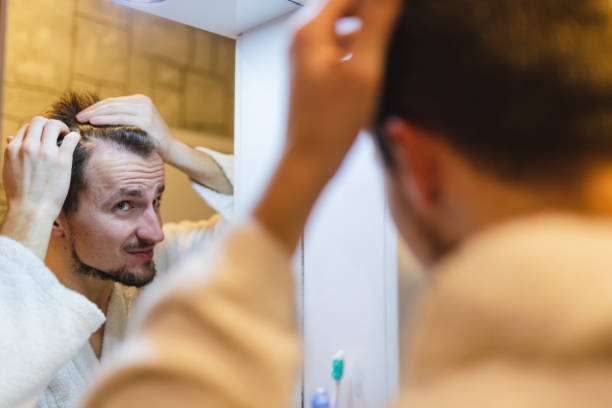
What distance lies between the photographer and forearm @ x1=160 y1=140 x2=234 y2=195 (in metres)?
1.12

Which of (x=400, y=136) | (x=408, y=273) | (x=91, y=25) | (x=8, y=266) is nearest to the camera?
(x=400, y=136)

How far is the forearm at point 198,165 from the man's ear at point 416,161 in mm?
816

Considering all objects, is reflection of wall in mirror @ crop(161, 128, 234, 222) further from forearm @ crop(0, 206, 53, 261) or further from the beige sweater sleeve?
the beige sweater sleeve

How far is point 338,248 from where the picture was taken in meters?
1.36

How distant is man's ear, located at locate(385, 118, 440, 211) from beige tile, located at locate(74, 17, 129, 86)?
31.9 inches

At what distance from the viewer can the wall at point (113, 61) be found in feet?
3.14

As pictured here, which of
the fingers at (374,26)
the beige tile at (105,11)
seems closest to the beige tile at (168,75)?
the beige tile at (105,11)

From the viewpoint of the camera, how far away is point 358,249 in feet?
4.31

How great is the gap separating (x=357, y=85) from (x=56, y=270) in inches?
31.2

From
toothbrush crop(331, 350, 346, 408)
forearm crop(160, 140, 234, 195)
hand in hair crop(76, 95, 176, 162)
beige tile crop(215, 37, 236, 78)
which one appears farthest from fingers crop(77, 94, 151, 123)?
toothbrush crop(331, 350, 346, 408)

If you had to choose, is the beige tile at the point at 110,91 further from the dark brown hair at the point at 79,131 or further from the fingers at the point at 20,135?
the fingers at the point at 20,135

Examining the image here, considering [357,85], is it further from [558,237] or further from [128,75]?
[128,75]

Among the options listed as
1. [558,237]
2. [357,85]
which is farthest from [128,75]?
[558,237]

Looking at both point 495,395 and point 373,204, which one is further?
point 373,204
